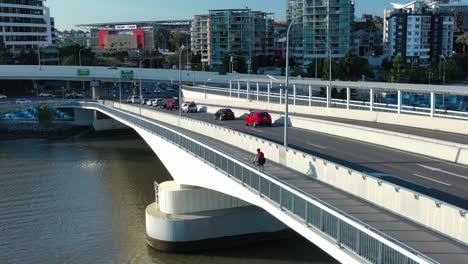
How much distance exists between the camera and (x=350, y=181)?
19203 mm

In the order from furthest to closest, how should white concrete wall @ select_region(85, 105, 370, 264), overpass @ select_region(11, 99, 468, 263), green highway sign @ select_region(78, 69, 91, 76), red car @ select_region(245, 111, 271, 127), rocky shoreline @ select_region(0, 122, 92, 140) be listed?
green highway sign @ select_region(78, 69, 91, 76), rocky shoreline @ select_region(0, 122, 92, 140), red car @ select_region(245, 111, 271, 127), white concrete wall @ select_region(85, 105, 370, 264), overpass @ select_region(11, 99, 468, 263)

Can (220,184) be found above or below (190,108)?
below

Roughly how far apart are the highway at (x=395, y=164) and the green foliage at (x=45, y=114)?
57.8 m

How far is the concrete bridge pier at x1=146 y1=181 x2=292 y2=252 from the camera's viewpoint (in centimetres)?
3073

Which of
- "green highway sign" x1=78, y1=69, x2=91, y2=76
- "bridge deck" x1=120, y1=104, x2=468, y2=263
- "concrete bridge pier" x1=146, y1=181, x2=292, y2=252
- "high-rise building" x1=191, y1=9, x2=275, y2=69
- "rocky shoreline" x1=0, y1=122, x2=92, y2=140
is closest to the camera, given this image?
"bridge deck" x1=120, y1=104, x2=468, y2=263

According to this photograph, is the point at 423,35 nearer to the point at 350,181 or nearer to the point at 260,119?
A: the point at 260,119

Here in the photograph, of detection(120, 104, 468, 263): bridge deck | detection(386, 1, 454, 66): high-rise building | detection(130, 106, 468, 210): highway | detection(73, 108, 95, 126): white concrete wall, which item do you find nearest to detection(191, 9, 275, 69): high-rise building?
detection(386, 1, 454, 66): high-rise building

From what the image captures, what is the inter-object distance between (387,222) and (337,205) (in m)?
2.31

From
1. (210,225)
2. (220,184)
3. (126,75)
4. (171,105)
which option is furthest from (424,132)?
(126,75)

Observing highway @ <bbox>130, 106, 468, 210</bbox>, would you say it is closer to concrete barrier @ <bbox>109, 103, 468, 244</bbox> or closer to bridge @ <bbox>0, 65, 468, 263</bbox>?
bridge @ <bbox>0, 65, 468, 263</bbox>

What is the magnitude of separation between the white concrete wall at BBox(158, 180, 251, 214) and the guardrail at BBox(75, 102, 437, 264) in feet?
12.3

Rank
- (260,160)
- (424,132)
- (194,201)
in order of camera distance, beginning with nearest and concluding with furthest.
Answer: (260,160), (194,201), (424,132)

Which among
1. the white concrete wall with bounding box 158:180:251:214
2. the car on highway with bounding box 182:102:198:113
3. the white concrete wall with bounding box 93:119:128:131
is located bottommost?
the white concrete wall with bounding box 93:119:128:131

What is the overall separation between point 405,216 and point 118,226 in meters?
22.7
